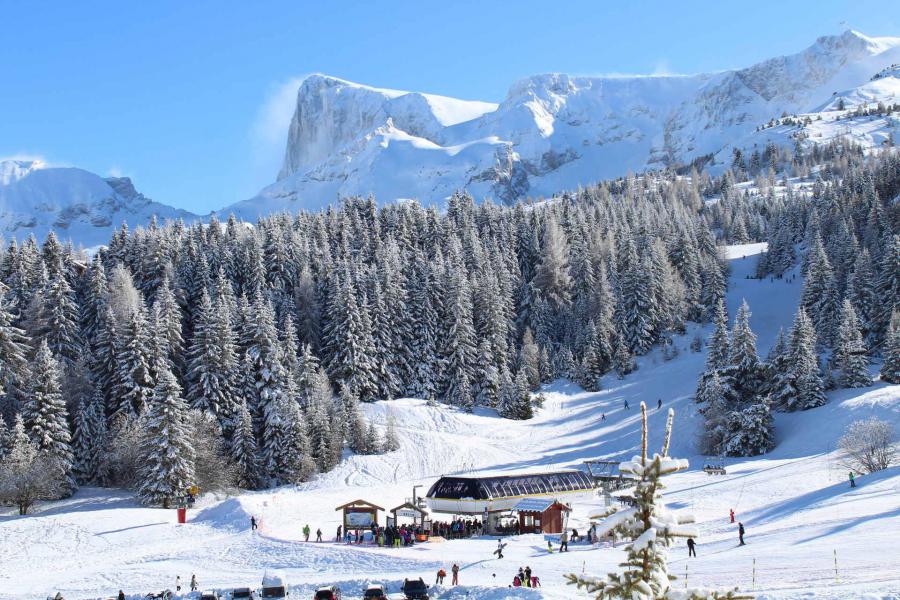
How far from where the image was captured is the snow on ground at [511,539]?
99.7ft

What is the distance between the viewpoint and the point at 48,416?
60.8m

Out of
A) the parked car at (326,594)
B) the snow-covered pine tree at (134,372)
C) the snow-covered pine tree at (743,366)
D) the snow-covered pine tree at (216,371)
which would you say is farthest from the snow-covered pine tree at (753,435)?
the snow-covered pine tree at (134,372)

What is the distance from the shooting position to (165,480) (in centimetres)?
5588

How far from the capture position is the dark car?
92.8 ft

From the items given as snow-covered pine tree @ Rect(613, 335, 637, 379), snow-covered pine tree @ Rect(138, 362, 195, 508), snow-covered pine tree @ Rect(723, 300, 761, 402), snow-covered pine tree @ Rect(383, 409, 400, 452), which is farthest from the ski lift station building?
snow-covered pine tree @ Rect(613, 335, 637, 379)

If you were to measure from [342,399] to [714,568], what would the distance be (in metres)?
48.1

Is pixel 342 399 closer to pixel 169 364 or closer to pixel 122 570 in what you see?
pixel 169 364

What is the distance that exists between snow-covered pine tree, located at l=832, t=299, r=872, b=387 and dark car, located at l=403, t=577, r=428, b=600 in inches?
2114

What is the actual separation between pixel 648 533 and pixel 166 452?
177 feet

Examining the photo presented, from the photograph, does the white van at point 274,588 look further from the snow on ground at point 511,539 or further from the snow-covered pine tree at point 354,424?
the snow-covered pine tree at point 354,424

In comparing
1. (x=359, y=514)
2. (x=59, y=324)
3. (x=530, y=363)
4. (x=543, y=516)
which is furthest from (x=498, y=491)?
(x=59, y=324)

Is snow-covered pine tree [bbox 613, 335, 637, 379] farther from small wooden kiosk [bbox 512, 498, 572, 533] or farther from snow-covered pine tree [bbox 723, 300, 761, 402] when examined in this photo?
small wooden kiosk [bbox 512, 498, 572, 533]

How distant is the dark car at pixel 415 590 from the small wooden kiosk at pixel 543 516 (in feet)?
63.4

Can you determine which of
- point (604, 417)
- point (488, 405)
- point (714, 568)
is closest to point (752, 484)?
point (714, 568)
